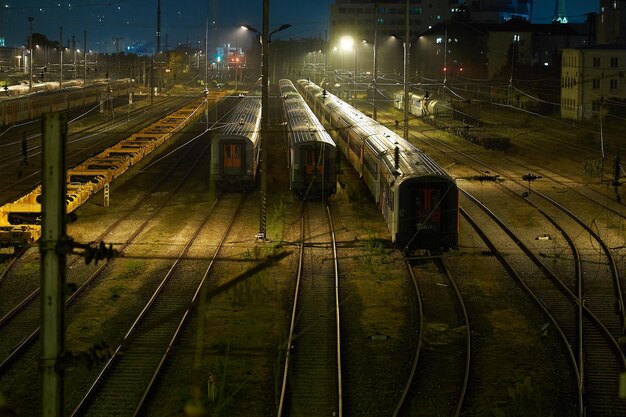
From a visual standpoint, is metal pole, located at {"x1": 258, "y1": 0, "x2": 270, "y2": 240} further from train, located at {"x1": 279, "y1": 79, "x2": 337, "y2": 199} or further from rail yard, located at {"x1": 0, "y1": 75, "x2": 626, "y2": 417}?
train, located at {"x1": 279, "y1": 79, "x2": 337, "y2": 199}

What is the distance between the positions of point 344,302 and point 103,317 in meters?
4.29

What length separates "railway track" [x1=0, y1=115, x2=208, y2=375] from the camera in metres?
11.9

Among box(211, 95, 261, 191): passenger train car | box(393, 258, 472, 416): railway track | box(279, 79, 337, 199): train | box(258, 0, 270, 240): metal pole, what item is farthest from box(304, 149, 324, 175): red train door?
box(393, 258, 472, 416): railway track

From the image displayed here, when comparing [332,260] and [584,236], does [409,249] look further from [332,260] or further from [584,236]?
[584,236]

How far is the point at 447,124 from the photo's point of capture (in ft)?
164

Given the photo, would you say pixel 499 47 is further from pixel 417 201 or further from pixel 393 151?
pixel 417 201

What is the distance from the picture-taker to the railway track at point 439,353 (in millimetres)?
9922

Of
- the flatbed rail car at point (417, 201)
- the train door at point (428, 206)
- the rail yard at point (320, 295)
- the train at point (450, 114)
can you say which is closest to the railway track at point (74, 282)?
the rail yard at point (320, 295)

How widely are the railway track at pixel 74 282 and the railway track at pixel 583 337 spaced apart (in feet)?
22.4

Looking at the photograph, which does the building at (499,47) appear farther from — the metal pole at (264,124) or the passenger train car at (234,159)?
the metal pole at (264,124)

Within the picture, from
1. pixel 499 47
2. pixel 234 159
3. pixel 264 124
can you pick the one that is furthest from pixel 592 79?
pixel 264 124

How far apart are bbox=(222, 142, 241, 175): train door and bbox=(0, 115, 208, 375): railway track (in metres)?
2.18

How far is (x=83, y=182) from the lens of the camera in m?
26.0

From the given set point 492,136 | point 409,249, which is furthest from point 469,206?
point 492,136
